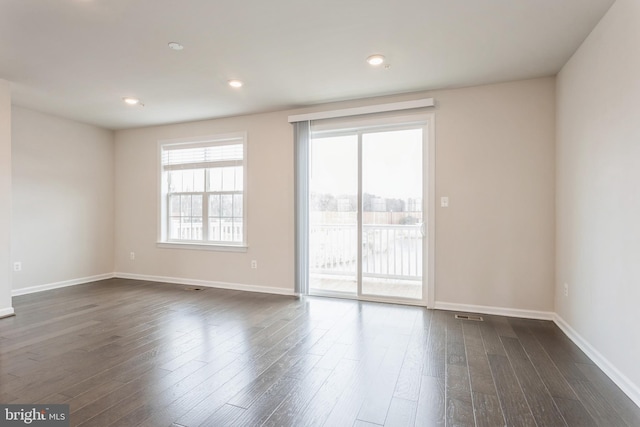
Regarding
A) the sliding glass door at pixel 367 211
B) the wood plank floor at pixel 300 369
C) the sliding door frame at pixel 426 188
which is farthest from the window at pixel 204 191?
the sliding door frame at pixel 426 188

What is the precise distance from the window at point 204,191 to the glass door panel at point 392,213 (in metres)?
1.82

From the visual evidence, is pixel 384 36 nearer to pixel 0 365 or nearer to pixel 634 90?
pixel 634 90

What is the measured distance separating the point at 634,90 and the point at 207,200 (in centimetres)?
496

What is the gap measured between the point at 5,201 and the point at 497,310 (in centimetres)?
543

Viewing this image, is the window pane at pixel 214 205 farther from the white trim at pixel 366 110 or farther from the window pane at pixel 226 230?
the white trim at pixel 366 110

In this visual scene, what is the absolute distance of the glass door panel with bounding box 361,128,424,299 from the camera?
4.18 meters

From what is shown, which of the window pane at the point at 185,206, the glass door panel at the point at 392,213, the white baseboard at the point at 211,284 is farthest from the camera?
the window pane at the point at 185,206

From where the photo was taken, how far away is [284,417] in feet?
6.15

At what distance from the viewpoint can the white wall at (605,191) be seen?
6.88 ft

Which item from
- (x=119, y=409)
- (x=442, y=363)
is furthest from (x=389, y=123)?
(x=119, y=409)

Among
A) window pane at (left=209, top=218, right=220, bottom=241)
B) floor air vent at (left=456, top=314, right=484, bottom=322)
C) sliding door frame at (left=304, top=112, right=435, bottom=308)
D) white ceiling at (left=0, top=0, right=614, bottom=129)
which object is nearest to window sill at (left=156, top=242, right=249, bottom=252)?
window pane at (left=209, top=218, right=220, bottom=241)

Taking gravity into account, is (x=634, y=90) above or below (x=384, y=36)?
below

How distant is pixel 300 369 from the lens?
2449 mm

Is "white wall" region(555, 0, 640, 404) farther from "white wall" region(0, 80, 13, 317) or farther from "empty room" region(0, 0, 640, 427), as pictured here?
"white wall" region(0, 80, 13, 317)
